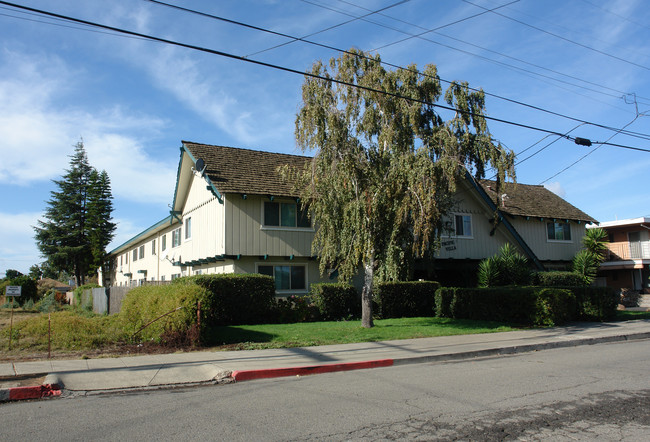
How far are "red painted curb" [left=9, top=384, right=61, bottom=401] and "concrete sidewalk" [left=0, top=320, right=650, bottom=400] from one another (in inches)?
0.9

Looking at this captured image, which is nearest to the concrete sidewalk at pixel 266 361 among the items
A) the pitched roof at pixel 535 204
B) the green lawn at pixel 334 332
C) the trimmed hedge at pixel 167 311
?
the green lawn at pixel 334 332

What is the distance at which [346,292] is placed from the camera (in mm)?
19938

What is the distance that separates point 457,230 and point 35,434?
22.8 meters

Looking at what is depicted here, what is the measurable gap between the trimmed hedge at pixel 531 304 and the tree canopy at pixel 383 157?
3.95 m

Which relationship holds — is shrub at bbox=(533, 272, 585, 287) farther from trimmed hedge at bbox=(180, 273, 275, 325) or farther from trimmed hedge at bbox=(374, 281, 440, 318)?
trimmed hedge at bbox=(180, 273, 275, 325)

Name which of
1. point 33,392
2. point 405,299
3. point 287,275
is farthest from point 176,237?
point 33,392

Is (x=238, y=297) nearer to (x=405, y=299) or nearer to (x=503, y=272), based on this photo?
(x=405, y=299)

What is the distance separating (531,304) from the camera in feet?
54.9

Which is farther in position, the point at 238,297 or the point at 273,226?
the point at 273,226

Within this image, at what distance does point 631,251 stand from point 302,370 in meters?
29.0

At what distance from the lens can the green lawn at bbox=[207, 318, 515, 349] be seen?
13.3 metres

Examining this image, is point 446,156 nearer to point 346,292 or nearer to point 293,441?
point 346,292

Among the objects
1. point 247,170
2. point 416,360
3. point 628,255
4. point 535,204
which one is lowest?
point 416,360

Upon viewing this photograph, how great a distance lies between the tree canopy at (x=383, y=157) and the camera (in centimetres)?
1451
